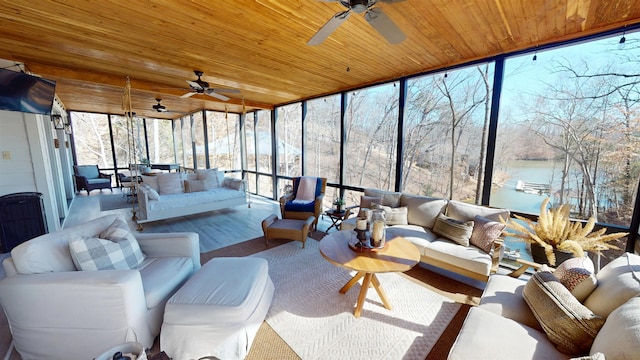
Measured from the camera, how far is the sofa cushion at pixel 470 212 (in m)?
2.67

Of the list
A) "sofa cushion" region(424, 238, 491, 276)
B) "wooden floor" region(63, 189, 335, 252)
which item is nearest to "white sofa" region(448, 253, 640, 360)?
"sofa cushion" region(424, 238, 491, 276)

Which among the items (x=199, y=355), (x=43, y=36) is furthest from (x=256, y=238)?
(x=43, y=36)

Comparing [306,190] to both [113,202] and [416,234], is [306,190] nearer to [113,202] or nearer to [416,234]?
[416,234]

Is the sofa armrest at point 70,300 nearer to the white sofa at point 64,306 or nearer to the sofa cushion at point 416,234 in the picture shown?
the white sofa at point 64,306

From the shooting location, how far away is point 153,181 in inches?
193

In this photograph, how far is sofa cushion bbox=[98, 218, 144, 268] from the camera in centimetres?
189

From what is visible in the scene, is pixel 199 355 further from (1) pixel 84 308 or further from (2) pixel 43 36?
(2) pixel 43 36

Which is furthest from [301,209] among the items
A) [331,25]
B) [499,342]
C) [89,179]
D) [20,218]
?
[89,179]

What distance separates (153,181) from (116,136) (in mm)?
7621

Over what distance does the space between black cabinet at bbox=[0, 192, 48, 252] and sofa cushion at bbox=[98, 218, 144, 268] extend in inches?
102

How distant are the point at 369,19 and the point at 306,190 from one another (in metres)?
3.29

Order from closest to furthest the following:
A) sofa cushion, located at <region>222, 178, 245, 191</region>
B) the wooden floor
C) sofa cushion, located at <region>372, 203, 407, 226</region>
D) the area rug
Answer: sofa cushion, located at <region>372, 203, 407, 226</region>
the wooden floor
sofa cushion, located at <region>222, 178, 245, 191</region>
the area rug

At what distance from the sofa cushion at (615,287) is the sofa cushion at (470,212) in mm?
1230

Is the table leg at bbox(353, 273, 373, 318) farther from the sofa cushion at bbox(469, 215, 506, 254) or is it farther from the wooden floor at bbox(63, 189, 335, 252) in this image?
the wooden floor at bbox(63, 189, 335, 252)
